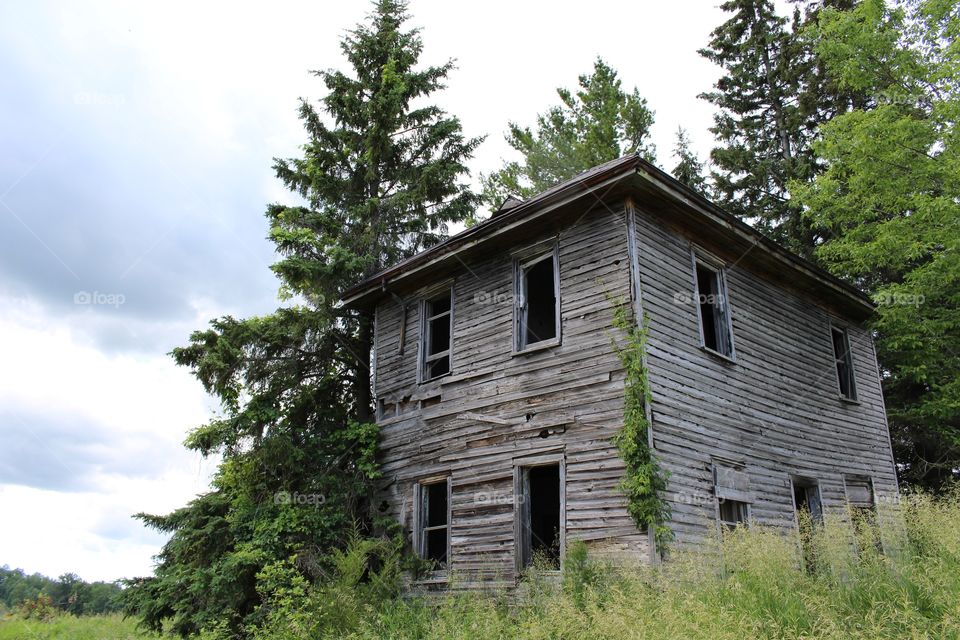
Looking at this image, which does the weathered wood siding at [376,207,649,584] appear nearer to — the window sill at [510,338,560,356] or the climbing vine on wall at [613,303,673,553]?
the window sill at [510,338,560,356]

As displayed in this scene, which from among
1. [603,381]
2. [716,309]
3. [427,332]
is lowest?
[603,381]

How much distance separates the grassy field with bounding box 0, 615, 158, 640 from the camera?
1439 centimetres

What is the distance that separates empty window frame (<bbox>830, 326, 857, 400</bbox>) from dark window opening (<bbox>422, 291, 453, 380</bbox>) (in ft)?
27.9

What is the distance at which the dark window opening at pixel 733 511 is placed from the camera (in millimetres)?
10695

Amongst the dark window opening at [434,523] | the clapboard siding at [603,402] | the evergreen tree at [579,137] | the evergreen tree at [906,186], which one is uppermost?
the evergreen tree at [579,137]

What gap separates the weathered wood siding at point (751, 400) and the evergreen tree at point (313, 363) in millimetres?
6149

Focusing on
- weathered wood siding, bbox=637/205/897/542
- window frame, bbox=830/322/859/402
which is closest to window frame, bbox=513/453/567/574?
weathered wood siding, bbox=637/205/897/542

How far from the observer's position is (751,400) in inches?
465

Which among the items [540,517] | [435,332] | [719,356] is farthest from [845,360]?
[435,332]

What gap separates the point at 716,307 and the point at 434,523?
280 inches

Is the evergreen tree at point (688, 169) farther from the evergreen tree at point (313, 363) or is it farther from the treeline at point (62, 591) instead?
the treeline at point (62, 591)

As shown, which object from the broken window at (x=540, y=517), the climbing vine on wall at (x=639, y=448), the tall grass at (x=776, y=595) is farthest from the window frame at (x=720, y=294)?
the tall grass at (x=776, y=595)

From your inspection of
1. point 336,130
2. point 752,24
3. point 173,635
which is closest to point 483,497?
point 173,635

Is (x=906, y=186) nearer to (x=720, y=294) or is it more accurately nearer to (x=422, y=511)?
(x=720, y=294)
